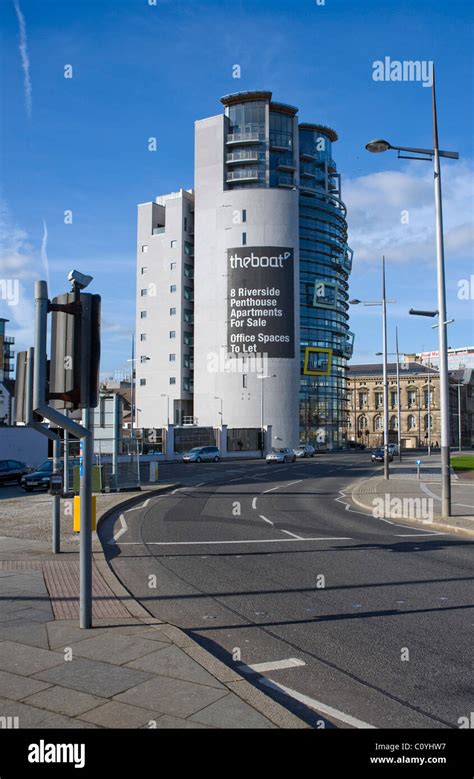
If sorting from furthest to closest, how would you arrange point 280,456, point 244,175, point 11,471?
1. point 244,175
2. point 280,456
3. point 11,471

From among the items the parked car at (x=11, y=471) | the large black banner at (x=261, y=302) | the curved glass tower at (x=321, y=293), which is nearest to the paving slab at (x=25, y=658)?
the parked car at (x=11, y=471)

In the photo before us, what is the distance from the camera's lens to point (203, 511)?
20.6 m

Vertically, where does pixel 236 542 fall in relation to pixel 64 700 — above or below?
below

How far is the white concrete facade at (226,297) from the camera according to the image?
8562cm

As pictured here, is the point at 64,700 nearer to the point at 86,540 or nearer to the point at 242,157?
the point at 86,540

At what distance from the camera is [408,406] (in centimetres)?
12294

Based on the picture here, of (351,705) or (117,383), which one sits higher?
(117,383)

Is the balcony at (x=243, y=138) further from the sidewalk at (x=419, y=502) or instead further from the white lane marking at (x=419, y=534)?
the white lane marking at (x=419, y=534)

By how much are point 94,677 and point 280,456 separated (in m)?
53.9

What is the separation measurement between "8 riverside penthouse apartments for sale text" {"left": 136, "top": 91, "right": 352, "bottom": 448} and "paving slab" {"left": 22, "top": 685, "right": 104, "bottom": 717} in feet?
260

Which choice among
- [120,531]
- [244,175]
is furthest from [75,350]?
[244,175]

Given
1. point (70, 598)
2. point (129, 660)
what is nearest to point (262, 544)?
point (70, 598)
